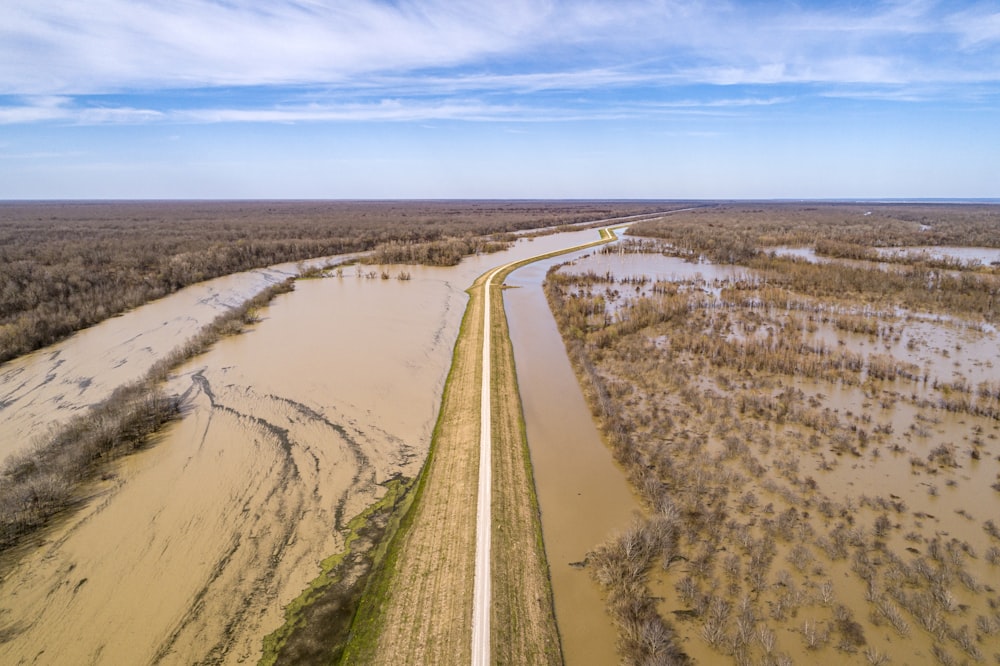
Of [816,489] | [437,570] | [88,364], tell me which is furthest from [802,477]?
[88,364]

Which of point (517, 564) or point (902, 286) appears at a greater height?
point (902, 286)

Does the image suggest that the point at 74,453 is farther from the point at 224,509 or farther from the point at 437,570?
the point at 437,570

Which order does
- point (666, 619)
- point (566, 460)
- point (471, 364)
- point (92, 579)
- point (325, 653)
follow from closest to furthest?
point (325, 653) < point (666, 619) < point (92, 579) < point (566, 460) < point (471, 364)

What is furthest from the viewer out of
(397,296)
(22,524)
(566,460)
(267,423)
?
(397,296)

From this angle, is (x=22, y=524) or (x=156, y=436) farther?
(x=156, y=436)

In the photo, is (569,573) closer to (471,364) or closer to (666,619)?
(666,619)

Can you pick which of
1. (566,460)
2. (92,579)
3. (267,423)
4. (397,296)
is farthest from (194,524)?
(397,296)

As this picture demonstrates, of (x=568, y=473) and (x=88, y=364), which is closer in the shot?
(x=568, y=473)

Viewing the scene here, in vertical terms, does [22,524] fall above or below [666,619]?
above
